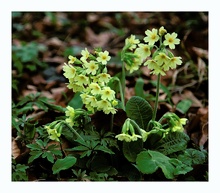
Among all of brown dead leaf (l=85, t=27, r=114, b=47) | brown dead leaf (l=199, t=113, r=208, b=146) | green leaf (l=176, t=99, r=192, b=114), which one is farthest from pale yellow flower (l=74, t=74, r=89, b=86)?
brown dead leaf (l=85, t=27, r=114, b=47)

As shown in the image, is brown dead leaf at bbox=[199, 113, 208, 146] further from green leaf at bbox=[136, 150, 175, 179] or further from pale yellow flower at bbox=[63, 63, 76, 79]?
pale yellow flower at bbox=[63, 63, 76, 79]

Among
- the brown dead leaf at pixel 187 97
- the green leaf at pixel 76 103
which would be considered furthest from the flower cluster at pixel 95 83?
the brown dead leaf at pixel 187 97

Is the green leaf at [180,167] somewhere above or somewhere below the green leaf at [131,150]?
below

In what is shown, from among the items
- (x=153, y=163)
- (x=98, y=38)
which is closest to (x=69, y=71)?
(x=153, y=163)

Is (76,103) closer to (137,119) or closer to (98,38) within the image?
(137,119)

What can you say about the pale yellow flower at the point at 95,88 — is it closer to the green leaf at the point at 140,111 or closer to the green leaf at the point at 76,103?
the green leaf at the point at 140,111
